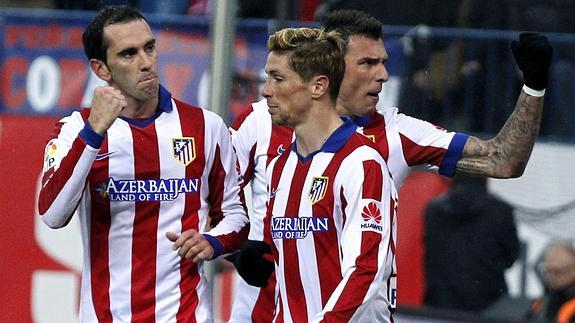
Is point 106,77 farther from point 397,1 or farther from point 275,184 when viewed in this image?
point 397,1

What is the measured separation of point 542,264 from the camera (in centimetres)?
561

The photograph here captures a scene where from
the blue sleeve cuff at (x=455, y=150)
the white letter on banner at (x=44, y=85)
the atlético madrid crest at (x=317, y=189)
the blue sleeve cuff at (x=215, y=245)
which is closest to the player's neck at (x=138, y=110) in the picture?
the blue sleeve cuff at (x=215, y=245)

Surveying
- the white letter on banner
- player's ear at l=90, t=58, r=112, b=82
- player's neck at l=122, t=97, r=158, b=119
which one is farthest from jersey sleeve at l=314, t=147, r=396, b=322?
the white letter on banner

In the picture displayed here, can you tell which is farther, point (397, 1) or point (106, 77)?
point (397, 1)

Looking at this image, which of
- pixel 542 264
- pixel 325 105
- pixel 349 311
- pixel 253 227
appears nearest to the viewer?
pixel 349 311

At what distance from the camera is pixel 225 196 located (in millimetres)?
4566

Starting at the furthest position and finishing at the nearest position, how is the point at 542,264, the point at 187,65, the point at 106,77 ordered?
the point at 187,65, the point at 542,264, the point at 106,77

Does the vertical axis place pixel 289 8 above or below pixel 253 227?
above

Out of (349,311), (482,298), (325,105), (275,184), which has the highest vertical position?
(325,105)

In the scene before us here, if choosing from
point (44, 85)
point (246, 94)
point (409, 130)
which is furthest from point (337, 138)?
point (44, 85)

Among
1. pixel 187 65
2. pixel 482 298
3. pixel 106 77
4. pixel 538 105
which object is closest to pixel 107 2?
pixel 187 65

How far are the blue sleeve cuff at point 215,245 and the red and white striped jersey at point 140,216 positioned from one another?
0.02 m

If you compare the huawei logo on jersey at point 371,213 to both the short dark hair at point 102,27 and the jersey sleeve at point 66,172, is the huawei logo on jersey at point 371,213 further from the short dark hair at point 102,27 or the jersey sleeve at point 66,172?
the short dark hair at point 102,27

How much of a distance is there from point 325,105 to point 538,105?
0.72 m
